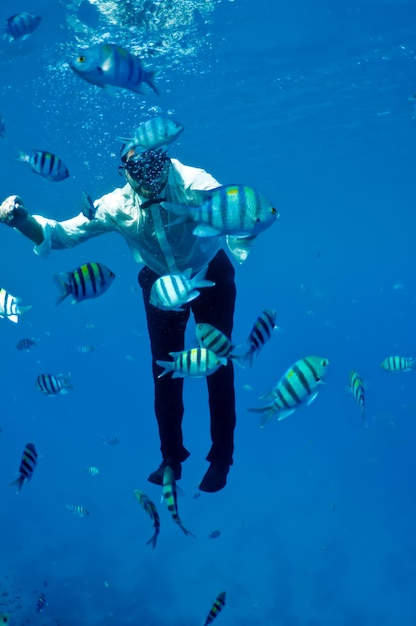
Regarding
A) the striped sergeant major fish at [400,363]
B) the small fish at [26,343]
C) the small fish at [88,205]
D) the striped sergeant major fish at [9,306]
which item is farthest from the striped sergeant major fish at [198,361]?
the small fish at [26,343]

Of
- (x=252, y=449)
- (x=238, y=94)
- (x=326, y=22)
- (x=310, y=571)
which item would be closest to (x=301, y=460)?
(x=252, y=449)

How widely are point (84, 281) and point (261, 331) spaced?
1596mm

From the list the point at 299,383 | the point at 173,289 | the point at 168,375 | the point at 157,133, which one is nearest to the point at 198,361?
the point at 173,289

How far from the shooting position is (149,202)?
4.97 m

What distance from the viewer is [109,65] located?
3.57m

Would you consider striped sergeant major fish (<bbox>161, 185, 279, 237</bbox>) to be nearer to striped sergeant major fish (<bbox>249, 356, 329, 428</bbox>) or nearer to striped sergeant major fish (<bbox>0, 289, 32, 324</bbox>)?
striped sergeant major fish (<bbox>249, 356, 329, 428</bbox>)

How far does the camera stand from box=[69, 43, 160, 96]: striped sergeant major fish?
3555 millimetres

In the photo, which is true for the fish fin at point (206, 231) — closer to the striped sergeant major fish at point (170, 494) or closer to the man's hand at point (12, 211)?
the striped sergeant major fish at point (170, 494)

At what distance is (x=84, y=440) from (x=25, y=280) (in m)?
44.1

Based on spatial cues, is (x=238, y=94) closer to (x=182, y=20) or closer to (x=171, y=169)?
(x=182, y=20)

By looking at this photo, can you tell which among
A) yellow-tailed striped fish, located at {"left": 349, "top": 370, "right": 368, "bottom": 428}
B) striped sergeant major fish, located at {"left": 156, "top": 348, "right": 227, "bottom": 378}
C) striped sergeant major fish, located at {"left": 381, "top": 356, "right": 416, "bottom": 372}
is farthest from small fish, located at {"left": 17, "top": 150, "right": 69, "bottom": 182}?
striped sergeant major fish, located at {"left": 381, "top": 356, "right": 416, "bottom": 372}

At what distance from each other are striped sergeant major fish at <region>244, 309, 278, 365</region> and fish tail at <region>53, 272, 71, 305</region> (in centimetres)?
164

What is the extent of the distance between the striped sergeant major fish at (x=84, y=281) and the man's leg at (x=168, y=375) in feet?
6.34

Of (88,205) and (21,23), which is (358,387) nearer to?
(88,205)
